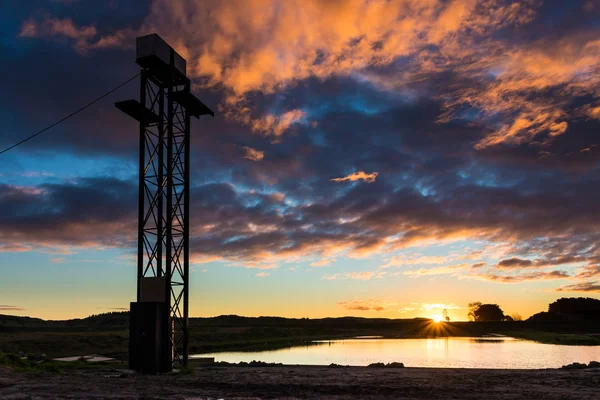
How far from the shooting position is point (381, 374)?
77.6 feet

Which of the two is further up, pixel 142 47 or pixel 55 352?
pixel 142 47

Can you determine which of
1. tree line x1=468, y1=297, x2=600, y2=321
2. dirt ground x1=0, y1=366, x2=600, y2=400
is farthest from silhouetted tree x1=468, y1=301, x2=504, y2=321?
dirt ground x1=0, y1=366, x2=600, y2=400

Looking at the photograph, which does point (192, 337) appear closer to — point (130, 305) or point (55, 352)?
point (55, 352)

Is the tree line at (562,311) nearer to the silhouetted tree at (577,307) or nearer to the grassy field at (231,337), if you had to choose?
the silhouetted tree at (577,307)

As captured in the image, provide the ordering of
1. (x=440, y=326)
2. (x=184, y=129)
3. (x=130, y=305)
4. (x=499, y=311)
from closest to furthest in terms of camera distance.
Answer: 1. (x=130, y=305)
2. (x=184, y=129)
3. (x=440, y=326)
4. (x=499, y=311)

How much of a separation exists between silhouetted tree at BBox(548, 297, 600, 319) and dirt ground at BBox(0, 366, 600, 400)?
5419 inches

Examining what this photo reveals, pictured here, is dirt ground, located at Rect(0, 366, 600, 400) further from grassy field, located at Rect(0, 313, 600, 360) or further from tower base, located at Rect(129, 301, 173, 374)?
grassy field, located at Rect(0, 313, 600, 360)

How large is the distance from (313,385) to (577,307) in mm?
151652

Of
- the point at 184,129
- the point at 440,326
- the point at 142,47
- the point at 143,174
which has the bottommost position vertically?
the point at 440,326

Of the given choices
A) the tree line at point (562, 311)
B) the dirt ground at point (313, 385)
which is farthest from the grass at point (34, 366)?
the tree line at point (562, 311)

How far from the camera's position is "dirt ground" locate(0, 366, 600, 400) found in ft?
57.6

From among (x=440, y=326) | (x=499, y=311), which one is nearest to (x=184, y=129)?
(x=440, y=326)

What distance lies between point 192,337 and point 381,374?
167 ft

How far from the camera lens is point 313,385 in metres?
20.0
